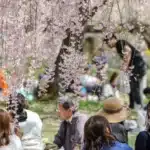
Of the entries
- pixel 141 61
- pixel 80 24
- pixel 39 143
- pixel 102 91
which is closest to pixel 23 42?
pixel 80 24

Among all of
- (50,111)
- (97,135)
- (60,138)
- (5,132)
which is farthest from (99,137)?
(50,111)

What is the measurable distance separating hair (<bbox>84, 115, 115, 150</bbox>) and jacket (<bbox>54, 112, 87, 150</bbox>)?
4.00ft

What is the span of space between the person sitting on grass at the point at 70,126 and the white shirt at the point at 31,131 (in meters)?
0.27

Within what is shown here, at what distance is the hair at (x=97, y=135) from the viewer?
4.98 m

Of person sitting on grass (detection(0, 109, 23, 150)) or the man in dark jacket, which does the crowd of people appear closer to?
person sitting on grass (detection(0, 109, 23, 150))

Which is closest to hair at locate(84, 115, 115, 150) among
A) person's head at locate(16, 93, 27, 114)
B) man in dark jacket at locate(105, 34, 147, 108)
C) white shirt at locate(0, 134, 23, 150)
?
white shirt at locate(0, 134, 23, 150)

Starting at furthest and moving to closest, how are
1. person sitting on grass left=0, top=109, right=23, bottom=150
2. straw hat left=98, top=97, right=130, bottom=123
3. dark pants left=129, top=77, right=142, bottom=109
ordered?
1. dark pants left=129, top=77, right=142, bottom=109
2. straw hat left=98, top=97, right=130, bottom=123
3. person sitting on grass left=0, top=109, right=23, bottom=150

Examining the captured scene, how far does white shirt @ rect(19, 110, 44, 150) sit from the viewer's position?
6691 millimetres

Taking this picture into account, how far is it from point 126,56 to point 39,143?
3.26m

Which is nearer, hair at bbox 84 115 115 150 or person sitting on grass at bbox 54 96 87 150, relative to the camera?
hair at bbox 84 115 115 150

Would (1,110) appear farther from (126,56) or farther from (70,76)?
(126,56)

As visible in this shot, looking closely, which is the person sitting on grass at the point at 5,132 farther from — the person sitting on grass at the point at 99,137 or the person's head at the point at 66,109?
the person's head at the point at 66,109

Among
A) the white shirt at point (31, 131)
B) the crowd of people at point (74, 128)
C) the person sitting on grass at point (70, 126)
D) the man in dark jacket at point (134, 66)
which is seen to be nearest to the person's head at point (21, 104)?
the crowd of people at point (74, 128)

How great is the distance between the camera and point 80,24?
8.82 metres
